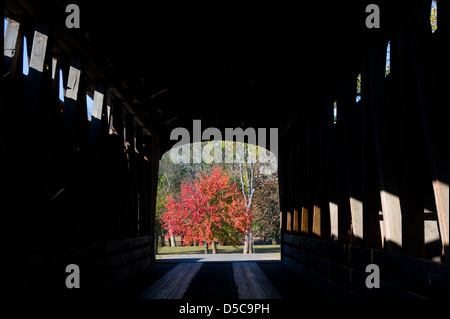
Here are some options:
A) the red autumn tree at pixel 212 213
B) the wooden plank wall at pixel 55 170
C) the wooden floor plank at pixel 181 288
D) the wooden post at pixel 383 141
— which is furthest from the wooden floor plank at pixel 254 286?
the red autumn tree at pixel 212 213

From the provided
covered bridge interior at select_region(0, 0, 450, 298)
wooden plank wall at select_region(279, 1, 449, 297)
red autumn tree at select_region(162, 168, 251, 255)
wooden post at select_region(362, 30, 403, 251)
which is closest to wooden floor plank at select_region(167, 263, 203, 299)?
covered bridge interior at select_region(0, 0, 450, 298)

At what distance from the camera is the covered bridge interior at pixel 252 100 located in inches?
150

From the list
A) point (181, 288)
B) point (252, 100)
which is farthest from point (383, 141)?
point (252, 100)

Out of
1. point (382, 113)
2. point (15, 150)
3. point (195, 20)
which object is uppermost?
point (195, 20)

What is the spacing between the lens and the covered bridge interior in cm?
381

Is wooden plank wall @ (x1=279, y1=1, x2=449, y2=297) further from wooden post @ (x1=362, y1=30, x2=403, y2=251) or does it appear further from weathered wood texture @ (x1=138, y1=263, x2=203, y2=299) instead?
weathered wood texture @ (x1=138, y1=263, x2=203, y2=299)

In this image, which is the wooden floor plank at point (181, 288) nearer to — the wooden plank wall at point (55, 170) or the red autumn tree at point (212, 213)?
the wooden plank wall at point (55, 170)

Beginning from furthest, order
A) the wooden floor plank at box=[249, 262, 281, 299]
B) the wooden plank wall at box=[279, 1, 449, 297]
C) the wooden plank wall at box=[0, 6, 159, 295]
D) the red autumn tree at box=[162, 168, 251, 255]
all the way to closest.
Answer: the red autumn tree at box=[162, 168, 251, 255]
the wooden floor plank at box=[249, 262, 281, 299]
the wooden plank wall at box=[0, 6, 159, 295]
the wooden plank wall at box=[279, 1, 449, 297]
